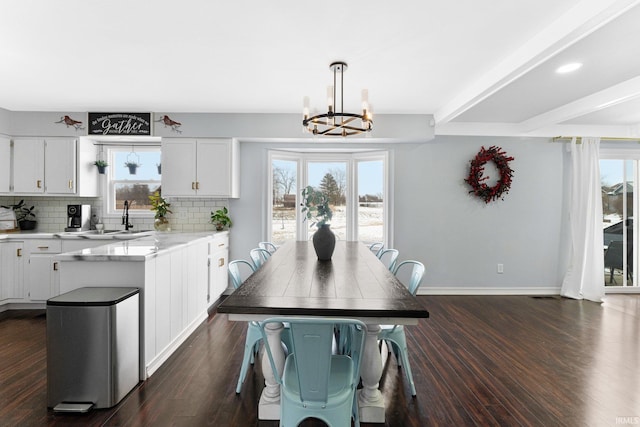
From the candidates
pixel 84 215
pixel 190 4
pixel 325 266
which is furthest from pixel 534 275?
pixel 84 215

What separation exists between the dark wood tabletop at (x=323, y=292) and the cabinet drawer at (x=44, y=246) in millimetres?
2934

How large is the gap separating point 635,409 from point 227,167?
436 centimetres

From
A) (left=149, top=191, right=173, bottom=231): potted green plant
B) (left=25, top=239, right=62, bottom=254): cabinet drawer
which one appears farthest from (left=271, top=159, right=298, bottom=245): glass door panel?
(left=25, top=239, right=62, bottom=254): cabinet drawer

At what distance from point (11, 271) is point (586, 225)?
285 inches

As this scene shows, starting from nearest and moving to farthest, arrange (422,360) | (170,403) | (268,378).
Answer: (268,378)
(170,403)
(422,360)

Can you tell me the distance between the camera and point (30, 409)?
2094 millimetres

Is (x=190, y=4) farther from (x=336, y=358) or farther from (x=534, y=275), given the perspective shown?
(x=534, y=275)

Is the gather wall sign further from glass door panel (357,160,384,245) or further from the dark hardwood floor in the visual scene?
glass door panel (357,160,384,245)

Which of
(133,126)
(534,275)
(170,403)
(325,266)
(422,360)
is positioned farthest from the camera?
(534,275)

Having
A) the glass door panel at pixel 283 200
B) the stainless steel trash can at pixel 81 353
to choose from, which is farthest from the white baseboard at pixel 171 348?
the glass door panel at pixel 283 200

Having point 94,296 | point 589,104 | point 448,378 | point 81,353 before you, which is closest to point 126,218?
point 94,296

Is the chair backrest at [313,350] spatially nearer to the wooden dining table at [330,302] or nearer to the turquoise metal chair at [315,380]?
the turquoise metal chair at [315,380]

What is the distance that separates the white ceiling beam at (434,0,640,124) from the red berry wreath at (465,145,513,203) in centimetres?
133

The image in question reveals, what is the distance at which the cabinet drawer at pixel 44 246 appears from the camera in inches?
154
